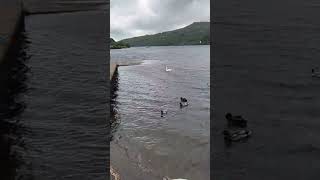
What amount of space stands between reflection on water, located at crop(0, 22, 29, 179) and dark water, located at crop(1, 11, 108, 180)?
0.11ft

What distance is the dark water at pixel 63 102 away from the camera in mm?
5438

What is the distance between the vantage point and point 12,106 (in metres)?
6.86
